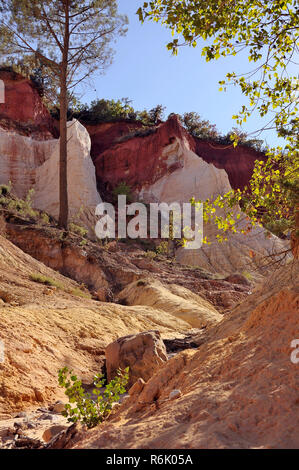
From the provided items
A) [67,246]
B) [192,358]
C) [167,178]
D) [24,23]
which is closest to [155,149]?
[167,178]

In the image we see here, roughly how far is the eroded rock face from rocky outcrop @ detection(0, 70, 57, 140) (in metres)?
20.9

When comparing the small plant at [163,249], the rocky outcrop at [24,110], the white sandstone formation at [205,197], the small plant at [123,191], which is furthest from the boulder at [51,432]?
the rocky outcrop at [24,110]

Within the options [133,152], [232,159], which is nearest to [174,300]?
[133,152]

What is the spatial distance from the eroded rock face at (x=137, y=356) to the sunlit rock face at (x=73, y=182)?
1430cm

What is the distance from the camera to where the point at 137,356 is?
17.6 feet

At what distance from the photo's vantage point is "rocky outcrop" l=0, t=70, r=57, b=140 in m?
24.8

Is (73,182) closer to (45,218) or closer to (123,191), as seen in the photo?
(123,191)

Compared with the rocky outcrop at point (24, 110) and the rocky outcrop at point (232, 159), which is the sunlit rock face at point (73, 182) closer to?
the rocky outcrop at point (24, 110)

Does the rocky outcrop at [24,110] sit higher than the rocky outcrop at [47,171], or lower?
higher

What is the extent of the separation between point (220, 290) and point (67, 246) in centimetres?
489

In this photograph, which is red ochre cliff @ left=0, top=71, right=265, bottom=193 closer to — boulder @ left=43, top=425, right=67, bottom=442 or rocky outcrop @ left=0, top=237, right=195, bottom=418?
rocky outcrop @ left=0, top=237, right=195, bottom=418

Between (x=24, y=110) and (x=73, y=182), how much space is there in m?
7.68

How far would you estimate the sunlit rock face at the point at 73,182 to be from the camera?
66.7 ft

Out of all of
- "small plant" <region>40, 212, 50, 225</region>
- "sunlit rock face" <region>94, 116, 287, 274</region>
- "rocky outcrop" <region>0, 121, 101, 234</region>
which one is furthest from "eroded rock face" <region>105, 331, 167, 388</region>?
"sunlit rock face" <region>94, 116, 287, 274</region>
